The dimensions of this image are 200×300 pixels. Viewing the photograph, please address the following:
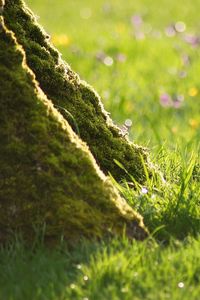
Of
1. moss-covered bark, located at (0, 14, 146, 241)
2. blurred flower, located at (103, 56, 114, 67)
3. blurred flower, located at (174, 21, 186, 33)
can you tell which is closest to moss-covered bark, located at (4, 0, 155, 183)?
Answer: moss-covered bark, located at (0, 14, 146, 241)

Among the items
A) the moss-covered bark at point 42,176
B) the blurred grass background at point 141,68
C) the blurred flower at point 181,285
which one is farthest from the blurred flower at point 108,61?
the blurred flower at point 181,285

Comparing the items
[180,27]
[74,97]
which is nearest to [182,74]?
[180,27]

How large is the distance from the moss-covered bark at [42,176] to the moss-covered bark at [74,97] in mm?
481

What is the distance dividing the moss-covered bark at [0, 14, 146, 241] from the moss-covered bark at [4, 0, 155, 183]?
481 millimetres

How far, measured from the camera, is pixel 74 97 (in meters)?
4.41

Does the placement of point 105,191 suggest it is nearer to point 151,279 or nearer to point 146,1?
point 151,279

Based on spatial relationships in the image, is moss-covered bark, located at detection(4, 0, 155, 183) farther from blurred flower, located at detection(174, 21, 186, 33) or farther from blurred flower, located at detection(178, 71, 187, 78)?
blurred flower, located at detection(174, 21, 186, 33)

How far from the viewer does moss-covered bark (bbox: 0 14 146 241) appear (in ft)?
12.0

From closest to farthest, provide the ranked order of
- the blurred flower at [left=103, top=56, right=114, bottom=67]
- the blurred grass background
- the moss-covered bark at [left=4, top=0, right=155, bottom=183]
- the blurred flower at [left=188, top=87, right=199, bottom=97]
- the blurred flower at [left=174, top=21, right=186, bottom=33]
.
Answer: the moss-covered bark at [left=4, top=0, right=155, bottom=183]
the blurred grass background
the blurred flower at [left=188, top=87, right=199, bottom=97]
the blurred flower at [left=103, top=56, right=114, bottom=67]
the blurred flower at [left=174, top=21, right=186, bottom=33]

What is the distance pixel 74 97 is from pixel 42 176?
2.80ft

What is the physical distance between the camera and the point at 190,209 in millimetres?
3979

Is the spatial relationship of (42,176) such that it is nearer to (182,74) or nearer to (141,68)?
(182,74)

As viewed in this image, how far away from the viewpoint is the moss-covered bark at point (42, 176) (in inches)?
145

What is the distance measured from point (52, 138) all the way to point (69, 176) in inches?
7.7
